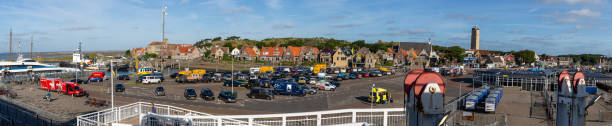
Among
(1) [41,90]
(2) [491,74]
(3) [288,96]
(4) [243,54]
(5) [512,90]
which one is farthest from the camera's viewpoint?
(4) [243,54]

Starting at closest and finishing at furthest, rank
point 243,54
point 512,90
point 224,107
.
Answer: point 224,107 → point 512,90 → point 243,54

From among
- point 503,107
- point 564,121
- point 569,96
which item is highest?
point 569,96

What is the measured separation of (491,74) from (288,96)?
31.6 m

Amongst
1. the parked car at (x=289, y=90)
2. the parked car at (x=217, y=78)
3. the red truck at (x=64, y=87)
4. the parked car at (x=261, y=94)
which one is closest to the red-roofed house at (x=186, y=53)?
the parked car at (x=217, y=78)

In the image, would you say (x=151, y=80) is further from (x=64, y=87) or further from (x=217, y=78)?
(x=64, y=87)

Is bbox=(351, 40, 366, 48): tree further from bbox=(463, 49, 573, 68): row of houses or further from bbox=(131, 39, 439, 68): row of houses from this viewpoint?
bbox=(463, 49, 573, 68): row of houses

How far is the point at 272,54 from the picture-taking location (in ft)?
383

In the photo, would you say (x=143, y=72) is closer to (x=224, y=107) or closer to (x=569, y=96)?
(x=224, y=107)

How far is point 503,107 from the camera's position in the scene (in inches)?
1211

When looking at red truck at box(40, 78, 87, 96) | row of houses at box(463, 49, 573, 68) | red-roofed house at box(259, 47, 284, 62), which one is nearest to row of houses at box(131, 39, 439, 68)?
red-roofed house at box(259, 47, 284, 62)

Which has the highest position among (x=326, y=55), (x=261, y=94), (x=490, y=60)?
(x=326, y=55)

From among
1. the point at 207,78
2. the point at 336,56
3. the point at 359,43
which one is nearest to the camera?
the point at 207,78

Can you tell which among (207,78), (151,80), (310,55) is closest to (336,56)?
(310,55)

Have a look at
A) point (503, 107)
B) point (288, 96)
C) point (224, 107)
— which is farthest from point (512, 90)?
point (224, 107)
